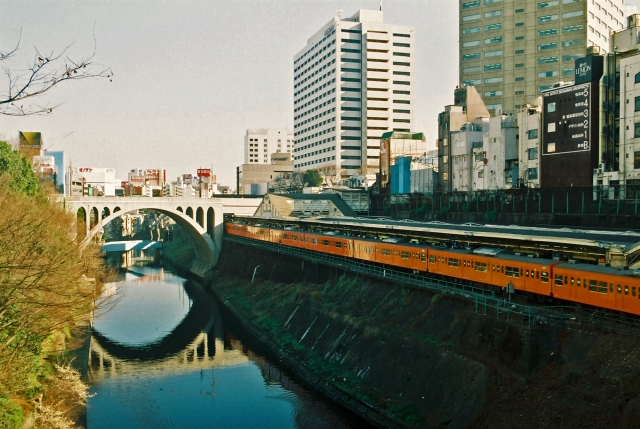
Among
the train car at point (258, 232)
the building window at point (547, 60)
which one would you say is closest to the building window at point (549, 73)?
the building window at point (547, 60)

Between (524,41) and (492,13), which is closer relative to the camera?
(524,41)

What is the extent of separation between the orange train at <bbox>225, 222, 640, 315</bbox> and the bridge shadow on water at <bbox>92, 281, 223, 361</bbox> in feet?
39.3

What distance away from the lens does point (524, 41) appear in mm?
77625

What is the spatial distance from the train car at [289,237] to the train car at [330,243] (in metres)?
1.06

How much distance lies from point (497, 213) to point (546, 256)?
24.6m

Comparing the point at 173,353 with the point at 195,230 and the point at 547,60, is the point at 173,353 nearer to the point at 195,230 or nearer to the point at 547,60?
the point at 195,230

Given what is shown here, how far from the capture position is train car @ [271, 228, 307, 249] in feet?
179

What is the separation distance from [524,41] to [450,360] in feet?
207

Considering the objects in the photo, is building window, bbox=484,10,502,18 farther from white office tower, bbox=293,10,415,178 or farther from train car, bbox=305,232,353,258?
train car, bbox=305,232,353,258

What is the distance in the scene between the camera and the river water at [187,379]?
27.9 meters

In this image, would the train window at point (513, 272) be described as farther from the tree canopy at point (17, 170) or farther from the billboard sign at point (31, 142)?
the billboard sign at point (31, 142)

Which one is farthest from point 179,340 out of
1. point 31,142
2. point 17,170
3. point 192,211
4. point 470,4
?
point 470,4

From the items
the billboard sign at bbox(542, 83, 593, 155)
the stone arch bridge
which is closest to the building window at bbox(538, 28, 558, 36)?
the billboard sign at bbox(542, 83, 593, 155)

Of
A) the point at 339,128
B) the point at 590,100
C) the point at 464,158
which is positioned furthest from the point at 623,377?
the point at 339,128
